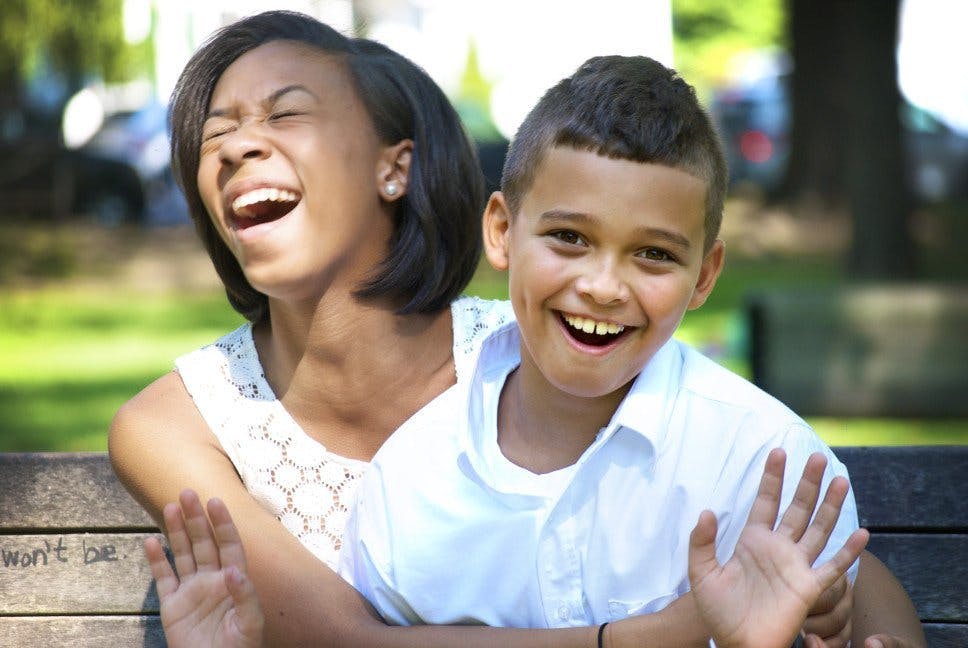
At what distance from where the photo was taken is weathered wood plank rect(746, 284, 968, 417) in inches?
315

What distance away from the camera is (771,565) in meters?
2.12

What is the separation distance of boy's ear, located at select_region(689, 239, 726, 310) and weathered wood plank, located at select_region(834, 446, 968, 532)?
60cm

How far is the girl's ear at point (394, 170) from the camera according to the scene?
9.87ft

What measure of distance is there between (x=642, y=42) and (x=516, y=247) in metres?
22.0

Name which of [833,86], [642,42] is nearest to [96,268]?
[833,86]

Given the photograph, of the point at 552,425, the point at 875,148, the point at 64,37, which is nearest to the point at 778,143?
the point at 64,37

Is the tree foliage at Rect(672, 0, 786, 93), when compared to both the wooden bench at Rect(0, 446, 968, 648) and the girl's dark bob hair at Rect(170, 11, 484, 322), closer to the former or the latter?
the girl's dark bob hair at Rect(170, 11, 484, 322)

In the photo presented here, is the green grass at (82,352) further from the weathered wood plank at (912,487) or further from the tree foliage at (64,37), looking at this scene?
the weathered wood plank at (912,487)

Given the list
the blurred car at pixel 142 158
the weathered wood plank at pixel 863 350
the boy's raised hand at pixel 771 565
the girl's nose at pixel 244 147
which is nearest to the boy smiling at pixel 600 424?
the boy's raised hand at pixel 771 565

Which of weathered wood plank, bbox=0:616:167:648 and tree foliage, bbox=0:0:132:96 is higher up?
weathered wood plank, bbox=0:616:167:648

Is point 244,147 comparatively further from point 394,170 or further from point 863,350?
point 863,350

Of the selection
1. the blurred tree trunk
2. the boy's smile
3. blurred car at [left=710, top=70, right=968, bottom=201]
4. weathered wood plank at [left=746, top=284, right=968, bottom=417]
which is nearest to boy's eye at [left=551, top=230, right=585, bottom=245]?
the boy's smile

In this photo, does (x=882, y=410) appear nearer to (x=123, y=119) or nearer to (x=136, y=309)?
(x=136, y=309)

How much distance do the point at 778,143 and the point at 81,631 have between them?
21.1 m
